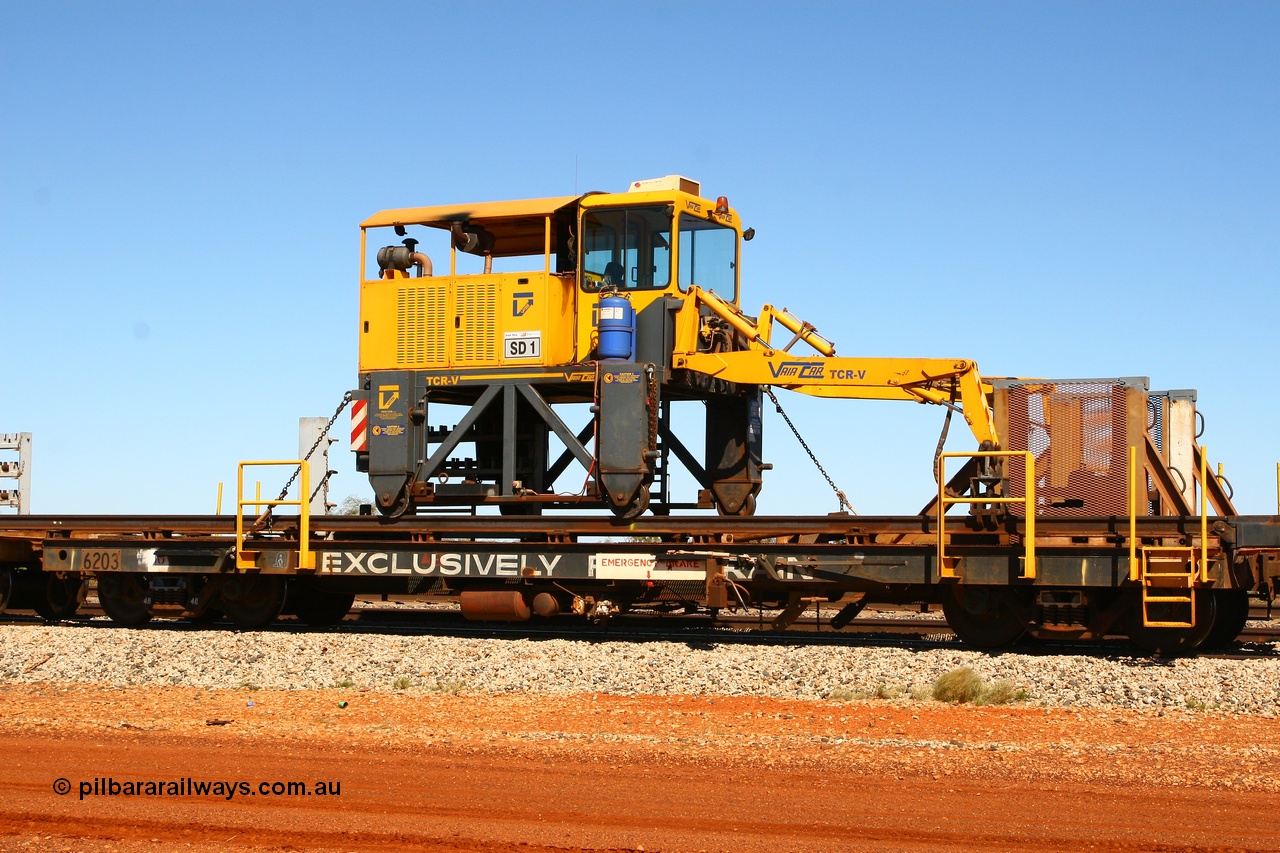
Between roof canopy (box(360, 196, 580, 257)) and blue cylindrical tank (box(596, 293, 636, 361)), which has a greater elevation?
roof canopy (box(360, 196, 580, 257))

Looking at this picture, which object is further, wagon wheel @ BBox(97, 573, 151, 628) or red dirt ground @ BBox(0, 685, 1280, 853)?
wagon wheel @ BBox(97, 573, 151, 628)

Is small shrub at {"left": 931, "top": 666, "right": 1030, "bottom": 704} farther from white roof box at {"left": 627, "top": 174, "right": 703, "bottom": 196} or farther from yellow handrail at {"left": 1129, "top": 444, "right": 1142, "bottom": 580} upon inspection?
white roof box at {"left": 627, "top": 174, "right": 703, "bottom": 196}

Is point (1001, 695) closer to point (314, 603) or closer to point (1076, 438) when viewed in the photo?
point (1076, 438)

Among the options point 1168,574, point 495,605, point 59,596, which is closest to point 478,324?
point 495,605

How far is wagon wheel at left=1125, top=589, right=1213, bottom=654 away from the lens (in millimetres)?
11969

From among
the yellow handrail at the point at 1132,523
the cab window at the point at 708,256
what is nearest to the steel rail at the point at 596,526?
the yellow handrail at the point at 1132,523

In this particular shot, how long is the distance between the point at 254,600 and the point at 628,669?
5.46 meters

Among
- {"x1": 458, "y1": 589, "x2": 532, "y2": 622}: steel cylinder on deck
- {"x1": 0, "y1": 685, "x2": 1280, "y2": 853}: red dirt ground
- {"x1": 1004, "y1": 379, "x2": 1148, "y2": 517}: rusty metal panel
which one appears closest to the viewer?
{"x1": 0, "y1": 685, "x2": 1280, "y2": 853}: red dirt ground

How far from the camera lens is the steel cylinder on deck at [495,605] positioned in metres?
13.8

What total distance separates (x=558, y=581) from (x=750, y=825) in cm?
758

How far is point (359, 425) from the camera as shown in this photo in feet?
49.0

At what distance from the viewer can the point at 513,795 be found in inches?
274

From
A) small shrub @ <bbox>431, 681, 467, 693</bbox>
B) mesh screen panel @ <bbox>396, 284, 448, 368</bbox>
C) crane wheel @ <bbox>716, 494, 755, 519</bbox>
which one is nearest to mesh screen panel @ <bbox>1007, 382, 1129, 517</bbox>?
crane wheel @ <bbox>716, 494, 755, 519</bbox>

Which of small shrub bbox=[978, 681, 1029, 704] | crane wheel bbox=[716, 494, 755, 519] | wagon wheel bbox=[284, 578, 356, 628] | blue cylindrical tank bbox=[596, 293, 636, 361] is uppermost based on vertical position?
blue cylindrical tank bbox=[596, 293, 636, 361]
